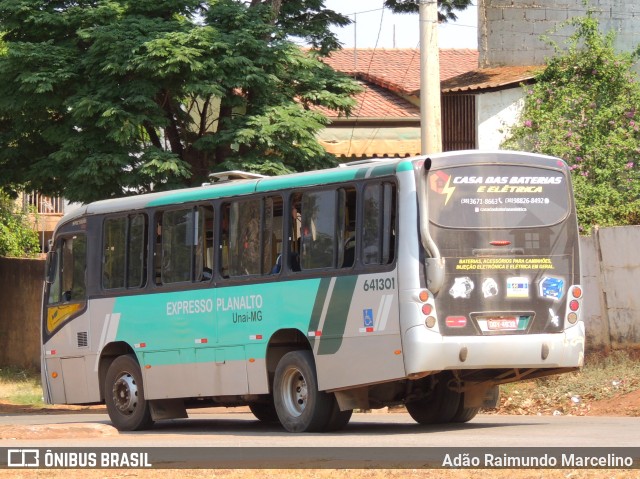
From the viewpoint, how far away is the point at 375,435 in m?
A: 14.4

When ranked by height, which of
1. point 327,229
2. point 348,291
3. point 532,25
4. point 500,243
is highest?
point 532,25

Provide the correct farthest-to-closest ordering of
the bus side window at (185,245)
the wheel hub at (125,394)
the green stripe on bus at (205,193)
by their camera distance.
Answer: the wheel hub at (125,394)
the bus side window at (185,245)
the green stripe on bus at (205,193)

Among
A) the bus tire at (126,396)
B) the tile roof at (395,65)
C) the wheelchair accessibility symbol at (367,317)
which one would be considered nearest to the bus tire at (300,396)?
the wheelchair accessibility symbol at (367,317)

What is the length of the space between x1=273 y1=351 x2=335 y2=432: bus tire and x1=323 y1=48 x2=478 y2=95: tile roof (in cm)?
2452

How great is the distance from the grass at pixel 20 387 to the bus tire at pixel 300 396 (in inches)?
445

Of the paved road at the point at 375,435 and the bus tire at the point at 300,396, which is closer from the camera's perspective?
the paved road at the point at 375,435

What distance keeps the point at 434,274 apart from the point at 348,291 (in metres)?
1.13

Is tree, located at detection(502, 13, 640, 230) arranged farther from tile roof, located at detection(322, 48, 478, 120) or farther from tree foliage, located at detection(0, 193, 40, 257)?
tree foliage, located at detection(0, 193, 40, 257)

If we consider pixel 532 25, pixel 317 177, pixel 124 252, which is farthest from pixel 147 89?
pixel 532 25

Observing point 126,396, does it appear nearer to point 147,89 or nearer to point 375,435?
point 375,435

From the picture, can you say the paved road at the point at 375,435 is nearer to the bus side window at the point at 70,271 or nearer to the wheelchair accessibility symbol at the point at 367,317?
the wheelchair accessibility symbol at the point at 367,317

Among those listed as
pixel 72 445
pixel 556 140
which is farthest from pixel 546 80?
pixel 72 445

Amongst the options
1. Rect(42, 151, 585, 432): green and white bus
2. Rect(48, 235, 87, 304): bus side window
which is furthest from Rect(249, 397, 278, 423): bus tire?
Rect(48, 235, 87, 304): bus side window

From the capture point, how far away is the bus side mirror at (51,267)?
18.9 meters
